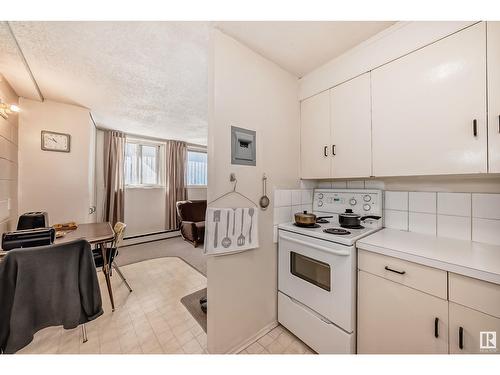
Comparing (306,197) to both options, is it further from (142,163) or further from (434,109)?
(142,163)

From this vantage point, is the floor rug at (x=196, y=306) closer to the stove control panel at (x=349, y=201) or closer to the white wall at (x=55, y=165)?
the stove control panel at (x=349, y=201)

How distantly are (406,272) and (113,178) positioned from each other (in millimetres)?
4439

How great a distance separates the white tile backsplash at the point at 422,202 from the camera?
1.33 metres

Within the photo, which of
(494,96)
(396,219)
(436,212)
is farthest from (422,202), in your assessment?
(494,96)

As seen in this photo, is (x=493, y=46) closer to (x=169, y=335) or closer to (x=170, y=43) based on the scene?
(x=170, y=43)

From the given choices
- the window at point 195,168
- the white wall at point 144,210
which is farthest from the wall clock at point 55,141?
the window at point 195,168

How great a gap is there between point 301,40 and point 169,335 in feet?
8.08

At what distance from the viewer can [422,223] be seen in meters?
1.37

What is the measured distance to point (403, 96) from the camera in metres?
1.18

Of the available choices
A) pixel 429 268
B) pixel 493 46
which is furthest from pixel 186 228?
pixel 493 46

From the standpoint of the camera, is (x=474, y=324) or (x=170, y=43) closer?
(x=474, y=324)

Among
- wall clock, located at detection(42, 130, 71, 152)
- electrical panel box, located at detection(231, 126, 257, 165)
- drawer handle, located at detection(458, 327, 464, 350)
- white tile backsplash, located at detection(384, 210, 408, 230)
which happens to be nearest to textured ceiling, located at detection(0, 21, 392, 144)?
wall clock, located at detection(42, 130, 71, 152)

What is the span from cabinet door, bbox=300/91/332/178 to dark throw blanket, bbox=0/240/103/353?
1883 mm

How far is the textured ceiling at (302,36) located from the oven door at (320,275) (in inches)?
55.4
